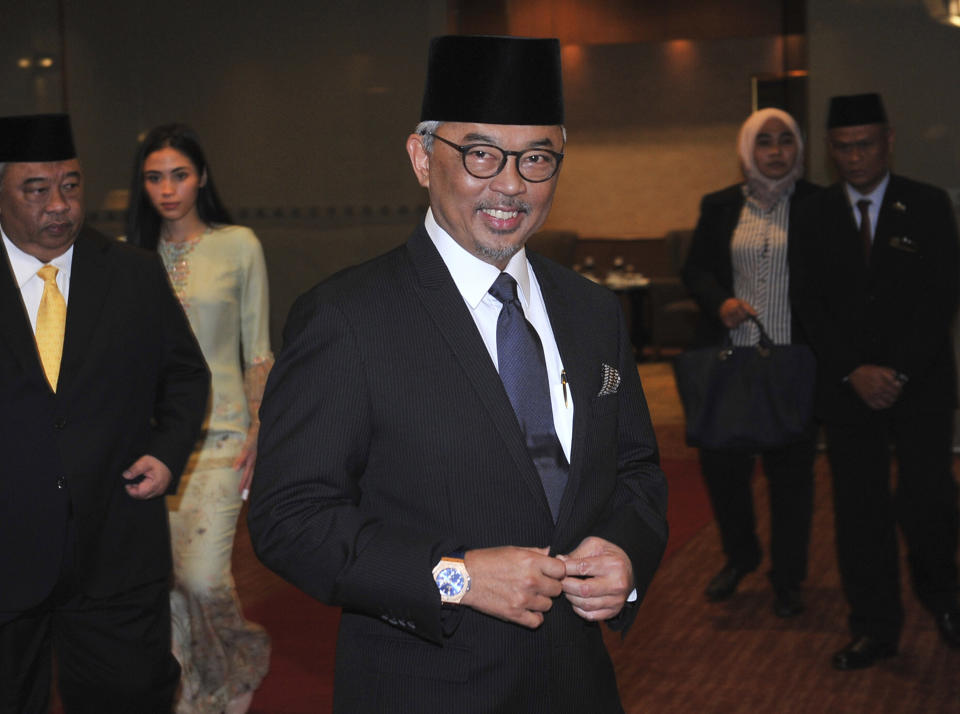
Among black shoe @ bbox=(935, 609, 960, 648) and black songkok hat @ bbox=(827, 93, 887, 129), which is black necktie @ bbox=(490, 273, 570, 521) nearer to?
black songkok hat @ bbox=(827, 93, 887, 129)

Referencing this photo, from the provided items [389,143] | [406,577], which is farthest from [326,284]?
[389,143]

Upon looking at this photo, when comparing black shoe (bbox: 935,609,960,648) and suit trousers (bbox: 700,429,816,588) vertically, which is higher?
suit trousers (bbox: 700,429,816,588)

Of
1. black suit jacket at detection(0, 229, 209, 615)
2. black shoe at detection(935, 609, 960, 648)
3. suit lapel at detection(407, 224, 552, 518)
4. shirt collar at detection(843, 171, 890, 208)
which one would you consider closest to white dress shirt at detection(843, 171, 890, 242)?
shirt collar at detection(843, 171, 890, 208)

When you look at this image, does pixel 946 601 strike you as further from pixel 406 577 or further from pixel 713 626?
pixel 406 577

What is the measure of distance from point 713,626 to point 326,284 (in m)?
3.43

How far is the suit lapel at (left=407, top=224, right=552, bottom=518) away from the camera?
1.79 metres

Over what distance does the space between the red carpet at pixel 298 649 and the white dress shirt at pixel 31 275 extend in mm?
1547

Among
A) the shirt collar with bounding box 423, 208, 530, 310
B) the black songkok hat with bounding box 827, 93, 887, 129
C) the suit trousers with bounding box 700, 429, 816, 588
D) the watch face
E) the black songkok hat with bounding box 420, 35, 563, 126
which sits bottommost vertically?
the suit trousers with bounding box 700, 429, 816, 588

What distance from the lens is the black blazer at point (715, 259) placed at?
198 inches

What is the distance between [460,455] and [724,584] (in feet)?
12.2

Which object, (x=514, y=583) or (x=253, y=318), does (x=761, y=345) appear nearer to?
(x=253, y=318)

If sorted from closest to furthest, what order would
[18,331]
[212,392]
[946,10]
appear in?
[18,331] → [212,392] → [946,10]

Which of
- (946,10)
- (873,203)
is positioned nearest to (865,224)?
(873,203)

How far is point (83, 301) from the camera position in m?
3.01
